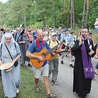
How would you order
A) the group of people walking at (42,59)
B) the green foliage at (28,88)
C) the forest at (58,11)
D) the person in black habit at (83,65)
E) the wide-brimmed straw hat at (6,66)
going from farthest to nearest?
1. the forest at (58,11)
2. the green foliage at (28,88)
3. the person in black habit at (83,65)
4. the group of people walking at (42,59)
5. the wide-brimmed straw hat at (6,66)

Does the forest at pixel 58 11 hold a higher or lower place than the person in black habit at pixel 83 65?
higher

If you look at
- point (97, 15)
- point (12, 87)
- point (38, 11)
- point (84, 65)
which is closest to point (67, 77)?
point (84, 65)

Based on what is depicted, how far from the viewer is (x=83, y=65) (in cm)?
651

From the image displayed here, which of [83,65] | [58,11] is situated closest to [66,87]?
[83,65]

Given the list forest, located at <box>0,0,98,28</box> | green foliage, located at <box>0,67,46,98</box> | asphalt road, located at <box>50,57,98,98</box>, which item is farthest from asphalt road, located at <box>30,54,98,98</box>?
forest, located at <box>0,0,98,28</box>

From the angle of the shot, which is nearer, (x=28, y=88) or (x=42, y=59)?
(x=42, y=59)

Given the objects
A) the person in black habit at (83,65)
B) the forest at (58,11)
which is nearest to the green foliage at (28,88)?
the person in black habit at (83,65)

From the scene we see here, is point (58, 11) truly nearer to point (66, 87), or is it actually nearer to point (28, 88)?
point (66, 87)

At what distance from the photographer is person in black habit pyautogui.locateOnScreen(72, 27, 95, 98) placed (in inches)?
252

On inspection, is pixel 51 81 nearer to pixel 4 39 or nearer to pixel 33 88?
pixel 33 88

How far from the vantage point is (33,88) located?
7387 mm

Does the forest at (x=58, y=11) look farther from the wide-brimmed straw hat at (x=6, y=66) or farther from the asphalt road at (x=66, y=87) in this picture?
the wide-brimmed straw hat at (x=6, y=66)

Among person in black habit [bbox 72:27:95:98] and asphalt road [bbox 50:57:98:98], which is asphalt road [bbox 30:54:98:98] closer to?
asphalt road [bbox 50:57:98:98]

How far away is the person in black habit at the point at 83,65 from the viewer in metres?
6.41
